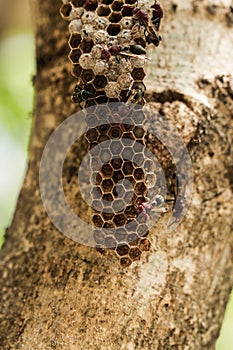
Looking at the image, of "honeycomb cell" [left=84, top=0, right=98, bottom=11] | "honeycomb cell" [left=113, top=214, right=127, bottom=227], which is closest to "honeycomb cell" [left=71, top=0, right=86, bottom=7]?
"honeycomb cell" [left=84, top=0, right=98, bottom=11]

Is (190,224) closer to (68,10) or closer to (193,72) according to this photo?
(193,72)

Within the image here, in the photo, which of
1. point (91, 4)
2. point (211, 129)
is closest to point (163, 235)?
point (211, 129)

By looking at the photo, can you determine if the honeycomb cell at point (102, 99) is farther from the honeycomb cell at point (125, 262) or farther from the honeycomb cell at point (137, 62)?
the honeycomb cell at point (125, 262)

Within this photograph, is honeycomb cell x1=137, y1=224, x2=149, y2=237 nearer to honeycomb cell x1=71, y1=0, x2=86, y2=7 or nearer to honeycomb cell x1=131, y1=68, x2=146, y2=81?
honeycomb cell x1=131, y1=68, x2=146, y2=81

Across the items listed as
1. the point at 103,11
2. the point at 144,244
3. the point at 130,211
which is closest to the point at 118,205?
the point at 130,211

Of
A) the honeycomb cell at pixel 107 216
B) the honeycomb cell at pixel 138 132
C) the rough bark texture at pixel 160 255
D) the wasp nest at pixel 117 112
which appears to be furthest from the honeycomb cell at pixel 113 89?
the honeycomb cell at pixel 107 216
